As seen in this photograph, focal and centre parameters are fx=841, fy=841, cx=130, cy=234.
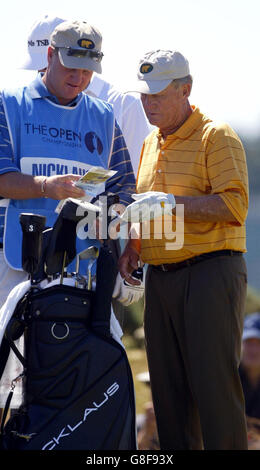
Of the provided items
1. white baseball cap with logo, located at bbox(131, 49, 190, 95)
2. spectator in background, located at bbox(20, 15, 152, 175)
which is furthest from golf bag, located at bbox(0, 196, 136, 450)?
spectator in background, located at bbox(20, 15, 152, 175)

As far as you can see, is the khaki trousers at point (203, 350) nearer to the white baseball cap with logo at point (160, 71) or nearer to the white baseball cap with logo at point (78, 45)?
the white baseball cap with logo at point (160, 71)

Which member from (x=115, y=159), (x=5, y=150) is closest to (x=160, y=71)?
(x=115, y=159)

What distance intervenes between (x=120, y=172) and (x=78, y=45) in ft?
2.16

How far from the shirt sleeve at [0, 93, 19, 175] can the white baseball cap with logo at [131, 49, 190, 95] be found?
647mm

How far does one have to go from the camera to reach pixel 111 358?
339 cm

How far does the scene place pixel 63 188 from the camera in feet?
12.2

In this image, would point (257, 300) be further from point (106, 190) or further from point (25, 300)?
point (25, 300)

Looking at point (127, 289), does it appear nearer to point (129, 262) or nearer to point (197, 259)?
point (129, 262)

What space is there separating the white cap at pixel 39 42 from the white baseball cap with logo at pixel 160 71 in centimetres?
88

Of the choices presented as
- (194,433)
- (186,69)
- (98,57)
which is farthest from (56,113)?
(194,433)

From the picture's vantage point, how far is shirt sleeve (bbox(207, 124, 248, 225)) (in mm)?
3773

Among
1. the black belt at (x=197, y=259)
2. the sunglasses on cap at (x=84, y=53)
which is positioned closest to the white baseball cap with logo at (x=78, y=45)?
the sunglasses on cap at (x=84, y=53)

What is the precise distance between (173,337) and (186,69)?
1.28 m
